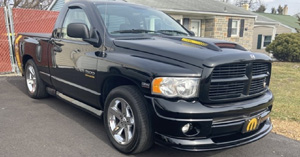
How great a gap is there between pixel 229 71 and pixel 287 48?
12.9 metres

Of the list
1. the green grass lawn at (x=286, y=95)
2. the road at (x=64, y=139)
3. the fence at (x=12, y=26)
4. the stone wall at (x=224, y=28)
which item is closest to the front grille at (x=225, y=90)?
the road at (x=64, y=139)

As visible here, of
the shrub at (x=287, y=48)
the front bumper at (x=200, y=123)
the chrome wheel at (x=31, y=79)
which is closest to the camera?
the front bumper at (x=200, y=123)

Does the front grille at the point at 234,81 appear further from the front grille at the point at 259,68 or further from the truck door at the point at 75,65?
the truck door at the point at 75,65

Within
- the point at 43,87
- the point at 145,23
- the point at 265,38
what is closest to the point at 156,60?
the point at 145,23

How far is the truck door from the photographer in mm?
3631

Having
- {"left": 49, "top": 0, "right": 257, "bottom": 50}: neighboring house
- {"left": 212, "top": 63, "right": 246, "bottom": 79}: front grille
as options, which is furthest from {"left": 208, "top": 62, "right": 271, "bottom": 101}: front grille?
{"left": 49, "top": 0, "right": 257, "bottom": 50}: neighboring house

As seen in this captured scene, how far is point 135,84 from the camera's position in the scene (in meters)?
3.02

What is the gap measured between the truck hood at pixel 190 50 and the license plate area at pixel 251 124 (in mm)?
682

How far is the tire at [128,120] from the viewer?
9.27 ft

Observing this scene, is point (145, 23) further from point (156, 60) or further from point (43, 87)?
point (43, 87)

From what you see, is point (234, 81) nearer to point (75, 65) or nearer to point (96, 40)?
point (96, 40)

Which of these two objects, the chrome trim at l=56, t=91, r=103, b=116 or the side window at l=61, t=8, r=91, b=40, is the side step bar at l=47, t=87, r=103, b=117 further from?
the side window at l=61, t=8, r=91, b=40

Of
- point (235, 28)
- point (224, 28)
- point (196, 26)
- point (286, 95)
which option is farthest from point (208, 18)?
point (286, 95)

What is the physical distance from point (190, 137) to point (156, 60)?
0.90 m
